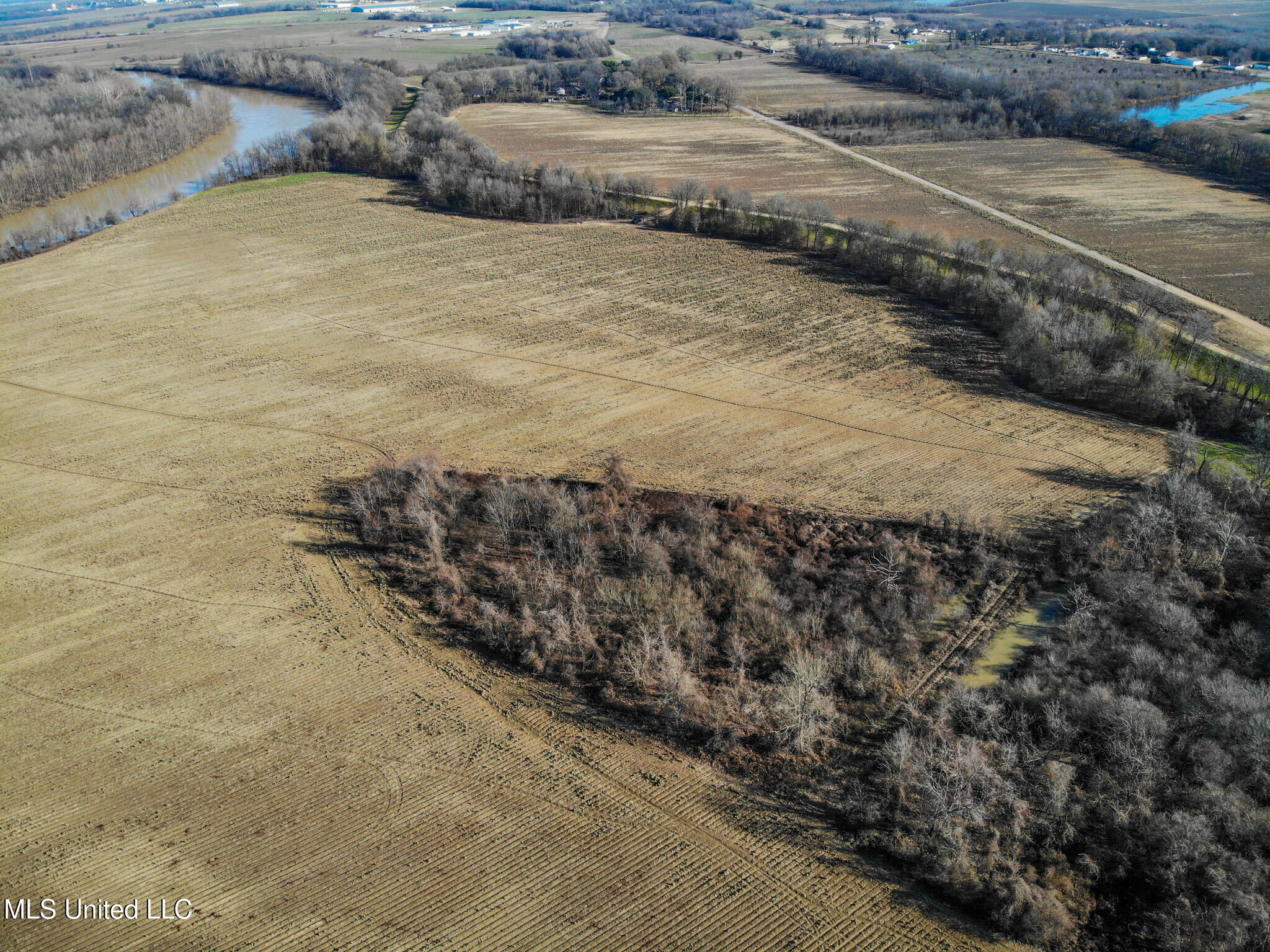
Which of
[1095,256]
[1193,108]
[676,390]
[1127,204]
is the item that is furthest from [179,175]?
[1193,108]

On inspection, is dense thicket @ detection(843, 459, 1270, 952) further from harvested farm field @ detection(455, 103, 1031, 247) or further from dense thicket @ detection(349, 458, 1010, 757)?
harvested farm field @ detection(455, 103, 1031, 247)

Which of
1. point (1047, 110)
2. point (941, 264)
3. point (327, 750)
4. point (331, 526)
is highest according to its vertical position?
point (1047, 110)

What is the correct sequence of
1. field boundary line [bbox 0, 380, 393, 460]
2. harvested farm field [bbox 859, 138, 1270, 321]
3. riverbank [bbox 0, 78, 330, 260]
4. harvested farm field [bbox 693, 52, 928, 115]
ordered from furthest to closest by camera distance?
1. harvested farm field [bbox 693, 52, 928, 115]
2. riverbank [bbox 0, 78, 330, 260]
3. harvested farm field [bbox 859, 138, 1270, 321]
4. field boundary line [bbox 0, 380, 393, 460]

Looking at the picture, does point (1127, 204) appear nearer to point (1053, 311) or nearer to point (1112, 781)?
point (1053, 311)

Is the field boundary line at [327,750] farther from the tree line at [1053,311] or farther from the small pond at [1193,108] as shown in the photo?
the small pond at [1193,108]

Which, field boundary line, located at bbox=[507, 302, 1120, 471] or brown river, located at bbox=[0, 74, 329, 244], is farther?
brown river, located at bbox=[0, 74, 329, 244]

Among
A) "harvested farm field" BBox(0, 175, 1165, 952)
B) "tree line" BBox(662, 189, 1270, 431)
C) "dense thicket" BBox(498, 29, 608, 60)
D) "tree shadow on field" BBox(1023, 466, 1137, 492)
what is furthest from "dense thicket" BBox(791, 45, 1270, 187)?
"tree shadow on field" BBox(1023, 466, 1137, 492)
